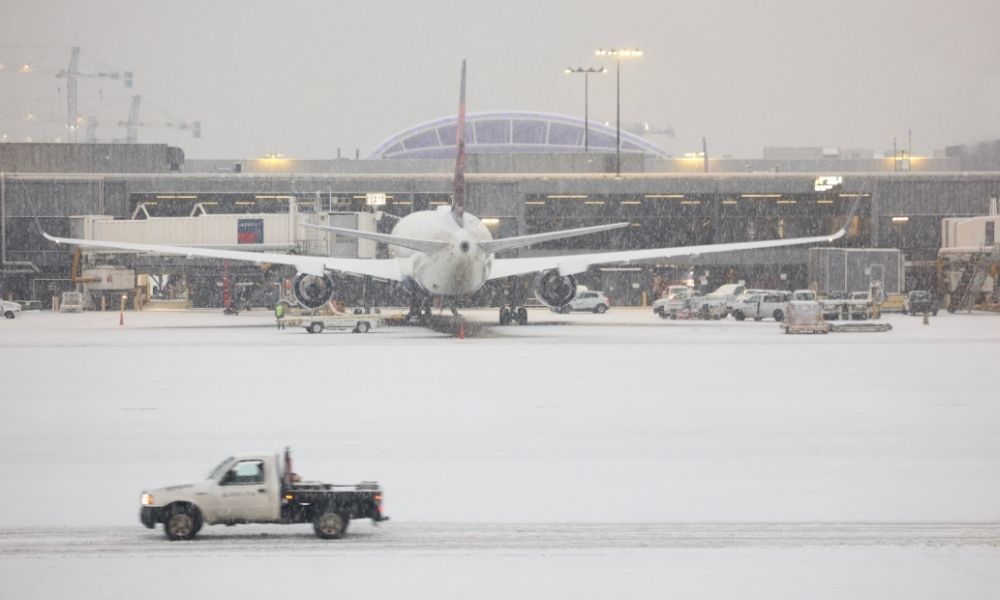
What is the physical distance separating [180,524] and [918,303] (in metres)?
68.8

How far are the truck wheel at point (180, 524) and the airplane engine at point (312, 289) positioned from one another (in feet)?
143

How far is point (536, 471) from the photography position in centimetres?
1823

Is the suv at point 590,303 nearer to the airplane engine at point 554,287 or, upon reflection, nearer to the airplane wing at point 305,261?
the airplane wing at point 305,261

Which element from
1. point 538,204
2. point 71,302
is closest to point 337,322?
point 71,302

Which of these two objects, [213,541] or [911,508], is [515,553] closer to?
[213,541]

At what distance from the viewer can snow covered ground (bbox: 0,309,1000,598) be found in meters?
12.4

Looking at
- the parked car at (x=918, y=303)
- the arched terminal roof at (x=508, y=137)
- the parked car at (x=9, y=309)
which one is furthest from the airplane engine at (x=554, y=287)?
the arched terminal roof at (x=508, y=137)

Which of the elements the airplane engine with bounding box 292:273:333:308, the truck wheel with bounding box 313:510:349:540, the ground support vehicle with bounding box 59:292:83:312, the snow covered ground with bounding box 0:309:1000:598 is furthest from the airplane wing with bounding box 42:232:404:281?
the truck wheel with bounding box 313:510:349:540

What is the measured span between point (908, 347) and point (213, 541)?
1440 inches

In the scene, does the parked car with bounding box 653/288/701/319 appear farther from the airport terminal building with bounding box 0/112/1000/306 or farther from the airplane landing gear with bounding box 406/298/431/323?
the airport terminal building with bounding box 0/112/1000/306

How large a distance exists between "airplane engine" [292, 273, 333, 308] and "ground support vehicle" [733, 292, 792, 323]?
1021 inches

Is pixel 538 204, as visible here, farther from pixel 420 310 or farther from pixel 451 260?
pixel 451 260

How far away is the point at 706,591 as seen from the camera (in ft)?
38.5

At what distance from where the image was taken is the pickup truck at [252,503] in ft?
45.9
